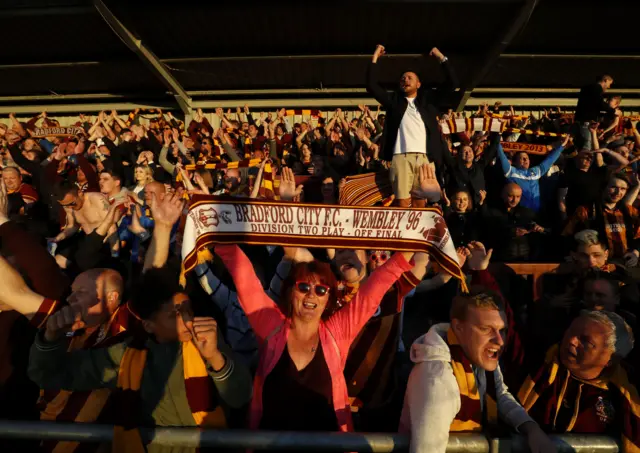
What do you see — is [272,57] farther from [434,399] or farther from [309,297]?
[434,399]

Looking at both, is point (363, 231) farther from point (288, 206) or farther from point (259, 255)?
point (259, 255)

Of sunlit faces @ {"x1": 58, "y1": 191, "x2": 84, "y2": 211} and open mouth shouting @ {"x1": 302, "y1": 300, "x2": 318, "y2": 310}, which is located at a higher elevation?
sunlit faces @ {"x1": 58, "y1": 191, "x2": 84, "y2": 211}

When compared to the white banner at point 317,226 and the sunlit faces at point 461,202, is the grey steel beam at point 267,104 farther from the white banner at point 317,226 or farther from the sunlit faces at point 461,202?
the white banner at point 317,226

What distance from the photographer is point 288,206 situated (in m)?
2.38

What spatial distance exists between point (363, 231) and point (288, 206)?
1.74 ft

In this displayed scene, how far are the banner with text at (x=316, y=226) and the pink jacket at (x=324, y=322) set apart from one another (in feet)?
0.41

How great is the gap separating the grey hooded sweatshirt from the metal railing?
11 centimetres

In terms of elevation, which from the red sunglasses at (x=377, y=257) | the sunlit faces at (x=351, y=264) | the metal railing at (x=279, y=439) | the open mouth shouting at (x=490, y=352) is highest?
the red sunglasses at (x=377, y=257)

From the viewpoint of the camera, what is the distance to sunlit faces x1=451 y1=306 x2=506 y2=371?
5.87 ft

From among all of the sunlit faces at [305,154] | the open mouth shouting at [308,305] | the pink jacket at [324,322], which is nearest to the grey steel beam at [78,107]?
the sunlit faces at [305,154]

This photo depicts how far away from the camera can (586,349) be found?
6.24 ft

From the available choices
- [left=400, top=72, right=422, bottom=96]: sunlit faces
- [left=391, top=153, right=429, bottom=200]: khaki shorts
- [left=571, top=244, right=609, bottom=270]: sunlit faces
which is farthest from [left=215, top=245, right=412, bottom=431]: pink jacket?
[left=400, top=72, right=422, bottom=96]: sunlit faces

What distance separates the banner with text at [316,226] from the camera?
236cm

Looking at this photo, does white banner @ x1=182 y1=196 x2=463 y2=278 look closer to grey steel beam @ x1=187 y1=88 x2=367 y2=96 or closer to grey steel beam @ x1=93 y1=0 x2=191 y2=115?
grey steel beam @ x1=93 y1=0 x2=191 y2=115
